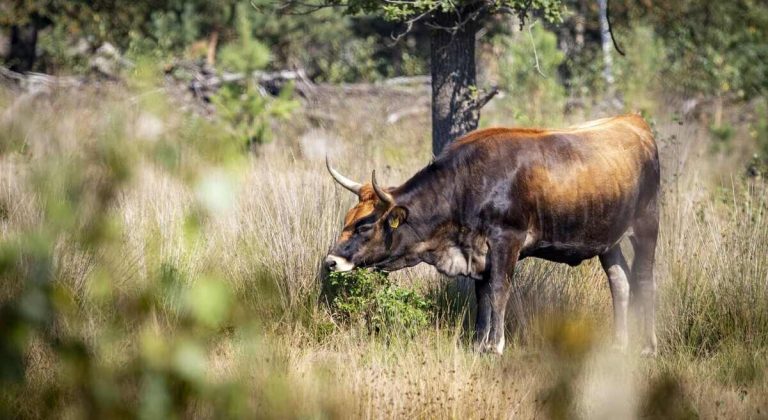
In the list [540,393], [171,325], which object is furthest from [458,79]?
[171,325]

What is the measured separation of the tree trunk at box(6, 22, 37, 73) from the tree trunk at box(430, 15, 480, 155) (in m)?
11.9

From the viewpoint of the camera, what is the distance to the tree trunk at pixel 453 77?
826 cm

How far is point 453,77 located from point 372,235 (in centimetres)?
275

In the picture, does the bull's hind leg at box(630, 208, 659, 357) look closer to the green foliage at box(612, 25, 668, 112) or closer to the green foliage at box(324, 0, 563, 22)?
the green foliage at box(324, 0, 563, 22)

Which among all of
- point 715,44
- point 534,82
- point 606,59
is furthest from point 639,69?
point 715,44

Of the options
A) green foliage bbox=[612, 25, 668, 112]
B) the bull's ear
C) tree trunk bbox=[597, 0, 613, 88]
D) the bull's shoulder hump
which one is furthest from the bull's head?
tree trunk bbox=[597, 0, 613, 88]

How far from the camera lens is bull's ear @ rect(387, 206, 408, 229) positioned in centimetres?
589

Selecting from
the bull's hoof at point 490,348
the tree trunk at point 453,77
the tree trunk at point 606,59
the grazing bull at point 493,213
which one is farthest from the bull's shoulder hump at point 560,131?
the tree trunk at point 606,59

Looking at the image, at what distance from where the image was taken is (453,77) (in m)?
8.28

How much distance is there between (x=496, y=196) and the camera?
5.86 m

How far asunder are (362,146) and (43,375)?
6.82 meters

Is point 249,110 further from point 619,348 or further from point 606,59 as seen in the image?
point 606,59

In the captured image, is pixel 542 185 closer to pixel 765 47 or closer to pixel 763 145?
pixel 763 145

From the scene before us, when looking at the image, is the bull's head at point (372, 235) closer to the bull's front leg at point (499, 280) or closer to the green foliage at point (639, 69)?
the bull's front leg at point (499, 280)
